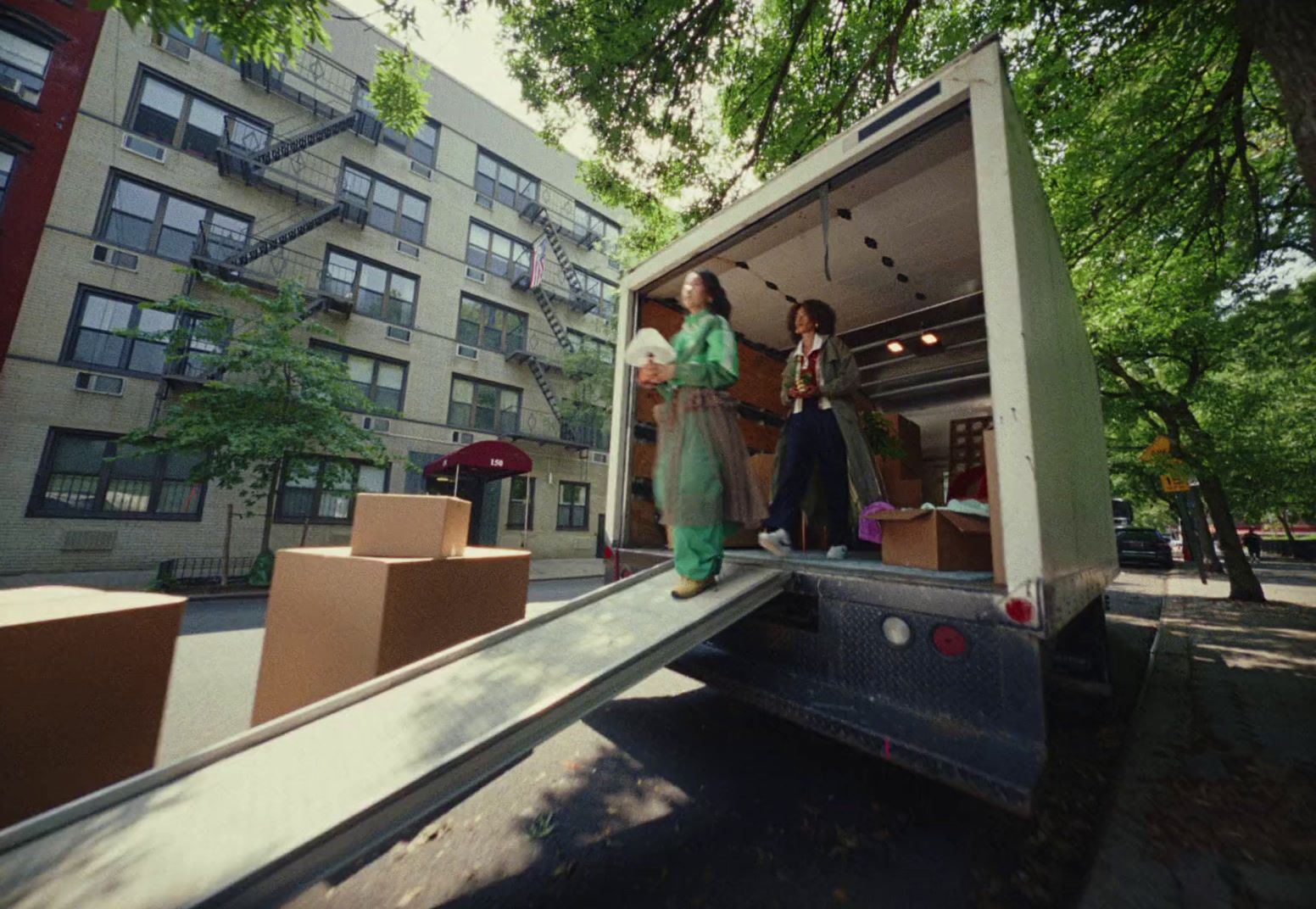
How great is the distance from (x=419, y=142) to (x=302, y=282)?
7.56 metres

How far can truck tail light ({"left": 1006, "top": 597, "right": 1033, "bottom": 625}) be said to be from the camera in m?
1.81

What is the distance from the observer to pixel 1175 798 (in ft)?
7.67

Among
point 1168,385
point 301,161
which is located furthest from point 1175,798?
point 301,161

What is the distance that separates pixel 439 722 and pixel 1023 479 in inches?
92.9

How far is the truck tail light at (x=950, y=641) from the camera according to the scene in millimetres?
1987

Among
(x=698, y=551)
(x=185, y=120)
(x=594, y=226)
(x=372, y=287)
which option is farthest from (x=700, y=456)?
(x=594, y=226)

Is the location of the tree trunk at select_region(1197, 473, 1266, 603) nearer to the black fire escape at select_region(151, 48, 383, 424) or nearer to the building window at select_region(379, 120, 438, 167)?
the black fire escape at select_region(151, 48, 383, 424)

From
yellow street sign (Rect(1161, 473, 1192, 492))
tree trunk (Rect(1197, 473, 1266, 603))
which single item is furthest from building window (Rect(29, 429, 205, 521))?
tree trunk (Rect(1197, 473, 1266, 603))

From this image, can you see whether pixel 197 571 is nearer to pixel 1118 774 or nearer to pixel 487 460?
pixel 487 460

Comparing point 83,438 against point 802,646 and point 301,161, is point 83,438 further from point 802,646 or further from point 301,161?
point 802,646

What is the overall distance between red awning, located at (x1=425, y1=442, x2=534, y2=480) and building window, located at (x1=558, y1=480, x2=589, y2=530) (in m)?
4.62

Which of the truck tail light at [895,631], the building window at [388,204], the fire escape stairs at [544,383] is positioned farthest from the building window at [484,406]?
the truck tail light at [895,631]

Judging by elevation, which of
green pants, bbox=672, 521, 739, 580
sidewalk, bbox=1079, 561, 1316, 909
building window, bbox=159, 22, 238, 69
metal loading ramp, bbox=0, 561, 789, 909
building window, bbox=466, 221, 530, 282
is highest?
building window, bbox=159, 22, 238, 69

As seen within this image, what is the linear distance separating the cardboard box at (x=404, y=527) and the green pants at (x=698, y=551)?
1287 millimetres
